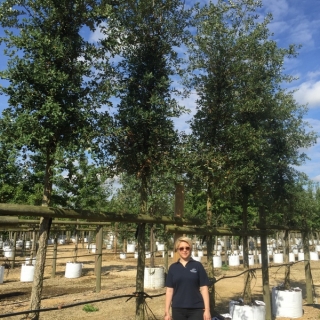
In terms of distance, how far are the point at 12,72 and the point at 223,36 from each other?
15.4ft

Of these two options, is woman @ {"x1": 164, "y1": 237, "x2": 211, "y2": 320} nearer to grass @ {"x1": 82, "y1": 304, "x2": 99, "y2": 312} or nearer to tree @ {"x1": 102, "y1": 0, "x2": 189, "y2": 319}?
tree @ {"x1": 102, "y1": 0, "x2": 189, "y2": 319}

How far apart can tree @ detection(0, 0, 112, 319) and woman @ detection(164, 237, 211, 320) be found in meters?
1.72

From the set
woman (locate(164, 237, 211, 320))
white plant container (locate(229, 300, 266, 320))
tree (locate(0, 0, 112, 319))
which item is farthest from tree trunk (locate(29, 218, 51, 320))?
white plant container (locate(229, 300, 266, 320))

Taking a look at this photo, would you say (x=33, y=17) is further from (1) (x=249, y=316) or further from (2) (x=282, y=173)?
(2) (x=282, y=173)

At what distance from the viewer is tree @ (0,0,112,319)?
4.31 m

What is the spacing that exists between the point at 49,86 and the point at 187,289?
9.94 ft

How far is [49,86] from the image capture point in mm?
4379

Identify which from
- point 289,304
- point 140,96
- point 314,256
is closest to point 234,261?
point 314,256

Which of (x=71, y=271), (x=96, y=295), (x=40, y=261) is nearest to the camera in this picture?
(x=40, y=261)

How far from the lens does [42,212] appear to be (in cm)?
410

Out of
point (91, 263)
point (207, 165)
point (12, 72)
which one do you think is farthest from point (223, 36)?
point (91, 263)

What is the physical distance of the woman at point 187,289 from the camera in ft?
13.1

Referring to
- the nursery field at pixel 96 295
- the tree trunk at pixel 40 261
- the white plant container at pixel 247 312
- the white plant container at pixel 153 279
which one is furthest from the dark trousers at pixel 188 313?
the white plant container at pixel 153 279

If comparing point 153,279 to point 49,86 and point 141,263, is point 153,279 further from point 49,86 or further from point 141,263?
point 49,86
